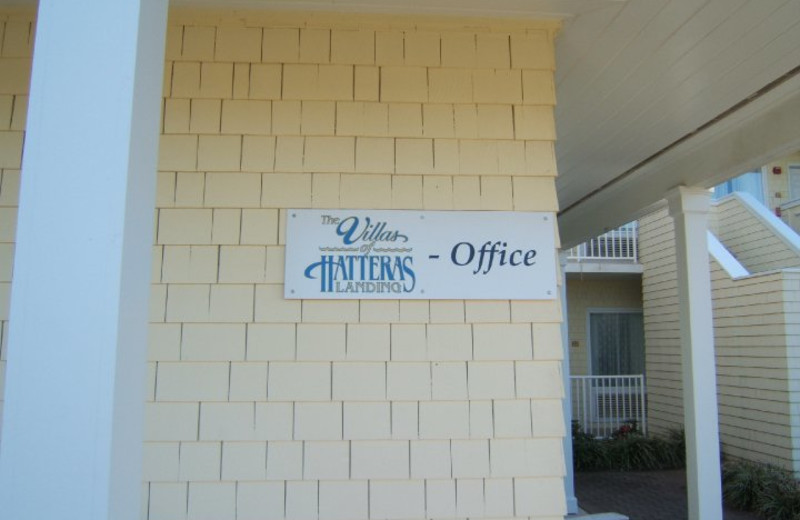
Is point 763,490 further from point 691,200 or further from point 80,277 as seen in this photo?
point 80,277

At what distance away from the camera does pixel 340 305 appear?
278 centimetres

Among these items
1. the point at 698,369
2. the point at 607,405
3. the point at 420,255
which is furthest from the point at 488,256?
the point at 607,405

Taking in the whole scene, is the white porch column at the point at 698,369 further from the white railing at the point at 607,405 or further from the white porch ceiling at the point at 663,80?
the white railing at the point at 607,405

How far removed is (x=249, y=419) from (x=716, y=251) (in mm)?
8882

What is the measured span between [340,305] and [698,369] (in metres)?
3.56

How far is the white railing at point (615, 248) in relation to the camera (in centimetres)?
1209

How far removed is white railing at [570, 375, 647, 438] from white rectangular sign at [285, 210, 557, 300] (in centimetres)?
898

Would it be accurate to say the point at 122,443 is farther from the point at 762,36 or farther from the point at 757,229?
the point at 757,229

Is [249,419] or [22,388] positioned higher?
[22,388]

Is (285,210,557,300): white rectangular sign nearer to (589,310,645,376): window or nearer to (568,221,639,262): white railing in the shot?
(568,221,639,262): white railing

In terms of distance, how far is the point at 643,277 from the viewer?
1196 cm

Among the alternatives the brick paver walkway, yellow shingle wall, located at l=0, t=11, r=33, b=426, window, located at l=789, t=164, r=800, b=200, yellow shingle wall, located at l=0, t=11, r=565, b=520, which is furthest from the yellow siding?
yellow shingle wall, located at l=0, t=11, r=33, b=426

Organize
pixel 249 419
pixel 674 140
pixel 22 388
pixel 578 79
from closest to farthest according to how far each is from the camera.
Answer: pixel 22 388, pixel 249 419, pixel 578 79, pixel 674 140

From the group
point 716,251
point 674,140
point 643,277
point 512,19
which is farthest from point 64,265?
point 643,277
